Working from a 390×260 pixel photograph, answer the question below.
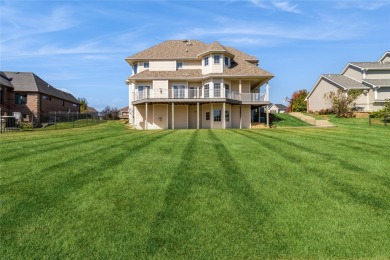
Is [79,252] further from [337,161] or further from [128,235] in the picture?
[337,161]

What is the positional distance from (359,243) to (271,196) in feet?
5.85

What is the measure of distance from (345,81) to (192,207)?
42.1m

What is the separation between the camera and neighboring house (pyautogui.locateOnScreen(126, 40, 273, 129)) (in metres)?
26.6

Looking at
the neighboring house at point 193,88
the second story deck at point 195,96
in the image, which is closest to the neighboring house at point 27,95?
the neighboring house at point 193,88

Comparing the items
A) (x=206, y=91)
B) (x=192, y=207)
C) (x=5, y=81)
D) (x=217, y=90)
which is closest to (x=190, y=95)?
(x=206, y=91)

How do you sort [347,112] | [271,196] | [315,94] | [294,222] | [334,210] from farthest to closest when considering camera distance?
[315,94], [347,112], [271,196], [334,210], [294,222]

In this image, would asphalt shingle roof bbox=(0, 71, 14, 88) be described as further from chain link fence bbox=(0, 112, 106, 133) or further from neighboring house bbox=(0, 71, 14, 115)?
chain link fence bbox=(0, 112, 106, 133)

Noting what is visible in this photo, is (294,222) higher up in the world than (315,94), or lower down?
lower down

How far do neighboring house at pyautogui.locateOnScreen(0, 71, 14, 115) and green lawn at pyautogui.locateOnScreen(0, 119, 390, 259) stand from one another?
2838cm

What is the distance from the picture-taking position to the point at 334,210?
16.4 ft

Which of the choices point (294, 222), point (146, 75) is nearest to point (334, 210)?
point (294, 222)

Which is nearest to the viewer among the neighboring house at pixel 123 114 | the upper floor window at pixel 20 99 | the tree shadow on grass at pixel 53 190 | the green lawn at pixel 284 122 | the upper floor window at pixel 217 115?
the tree shadow on grass at pixel 53 190

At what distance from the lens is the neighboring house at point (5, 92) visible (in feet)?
101

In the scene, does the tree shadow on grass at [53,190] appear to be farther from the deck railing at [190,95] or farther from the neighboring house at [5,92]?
the neighboring house at [5,92]
